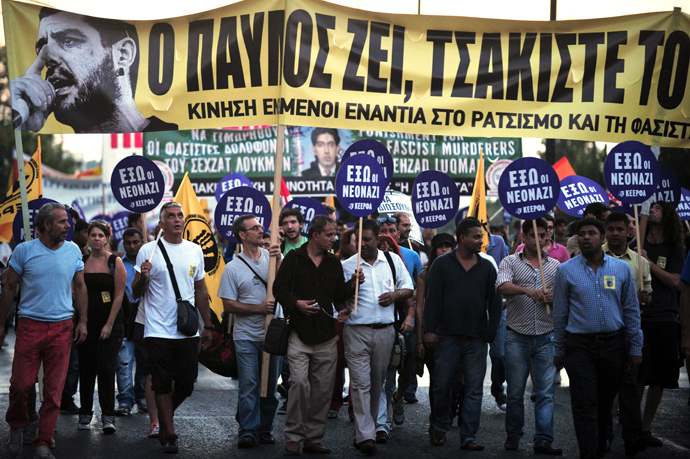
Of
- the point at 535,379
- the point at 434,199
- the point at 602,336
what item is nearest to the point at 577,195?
the point at 434,199

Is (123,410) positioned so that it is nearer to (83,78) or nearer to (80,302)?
(80,302)

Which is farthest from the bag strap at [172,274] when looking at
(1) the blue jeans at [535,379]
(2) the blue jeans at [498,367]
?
(2) the blue jeans at [498,367]

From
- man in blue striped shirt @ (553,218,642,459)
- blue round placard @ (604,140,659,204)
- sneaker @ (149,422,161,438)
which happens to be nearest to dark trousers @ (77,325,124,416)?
sneaker @ (149,422,161,438)

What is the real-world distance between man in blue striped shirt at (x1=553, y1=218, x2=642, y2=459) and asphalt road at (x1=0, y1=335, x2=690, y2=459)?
720mm

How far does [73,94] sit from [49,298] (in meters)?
2.33

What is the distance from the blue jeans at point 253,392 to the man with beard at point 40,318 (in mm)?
1601

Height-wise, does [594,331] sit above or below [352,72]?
below

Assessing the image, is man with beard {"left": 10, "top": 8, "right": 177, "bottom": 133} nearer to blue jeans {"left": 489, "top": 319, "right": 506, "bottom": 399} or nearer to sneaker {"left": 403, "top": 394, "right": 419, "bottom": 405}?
sneaker {"left": 403, "top": 394, "right": 419, "bottom": 405}

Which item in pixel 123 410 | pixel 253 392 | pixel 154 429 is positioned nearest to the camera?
pixel 253 392

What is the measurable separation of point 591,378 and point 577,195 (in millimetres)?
6382

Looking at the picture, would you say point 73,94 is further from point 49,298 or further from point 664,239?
point 664,239

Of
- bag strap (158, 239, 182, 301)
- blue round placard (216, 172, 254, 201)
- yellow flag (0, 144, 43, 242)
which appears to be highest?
blue round placard (216, 172, 254, 201)

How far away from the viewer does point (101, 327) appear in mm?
8656

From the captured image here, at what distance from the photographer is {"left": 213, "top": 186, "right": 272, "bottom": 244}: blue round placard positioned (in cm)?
1003
